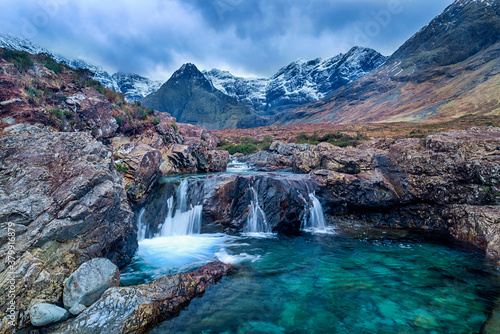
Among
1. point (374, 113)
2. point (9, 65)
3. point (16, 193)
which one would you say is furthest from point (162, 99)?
point (16, 193)

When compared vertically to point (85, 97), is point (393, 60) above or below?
above

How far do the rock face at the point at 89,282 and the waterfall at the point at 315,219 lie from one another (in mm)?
8799

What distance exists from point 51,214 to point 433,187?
14353mm

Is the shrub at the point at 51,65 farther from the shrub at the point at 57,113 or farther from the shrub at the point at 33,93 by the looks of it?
the shrub at the point at 57,113

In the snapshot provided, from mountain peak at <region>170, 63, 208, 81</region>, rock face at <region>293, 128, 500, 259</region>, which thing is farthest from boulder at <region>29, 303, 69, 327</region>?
mountain peak at <region>170, 63, 208, 81</region>

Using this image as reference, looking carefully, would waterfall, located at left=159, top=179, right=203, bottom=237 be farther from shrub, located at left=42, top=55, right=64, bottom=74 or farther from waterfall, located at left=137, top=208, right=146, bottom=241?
shrub, located at left=42, top=55, right=64, bottom=74

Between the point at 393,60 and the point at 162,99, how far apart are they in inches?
5588

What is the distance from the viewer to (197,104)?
501 ft

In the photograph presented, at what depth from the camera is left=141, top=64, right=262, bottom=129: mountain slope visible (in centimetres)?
14029

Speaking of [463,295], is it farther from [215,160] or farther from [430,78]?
[430,78]

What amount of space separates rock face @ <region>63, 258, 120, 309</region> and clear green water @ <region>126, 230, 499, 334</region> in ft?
5.13

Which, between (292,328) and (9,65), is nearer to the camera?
(292,328)

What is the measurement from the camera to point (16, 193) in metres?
5.50

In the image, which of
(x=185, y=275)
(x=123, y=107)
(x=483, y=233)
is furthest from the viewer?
(x=123, y=107)
